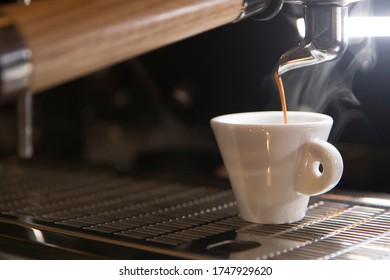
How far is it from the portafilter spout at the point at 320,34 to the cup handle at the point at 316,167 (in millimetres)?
71

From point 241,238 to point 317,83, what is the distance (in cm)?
21

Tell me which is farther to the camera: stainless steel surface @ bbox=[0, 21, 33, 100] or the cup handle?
the cup handle

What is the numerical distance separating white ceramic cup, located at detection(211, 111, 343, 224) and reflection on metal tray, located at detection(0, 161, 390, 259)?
2cm

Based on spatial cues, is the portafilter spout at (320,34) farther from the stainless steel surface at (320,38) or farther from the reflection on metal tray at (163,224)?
the reflection on metal tray at (163,224)

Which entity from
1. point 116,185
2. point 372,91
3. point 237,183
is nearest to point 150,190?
point 116,185

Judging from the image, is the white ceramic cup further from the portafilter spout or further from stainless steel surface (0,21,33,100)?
stainless steel surface (0,21,33,100)

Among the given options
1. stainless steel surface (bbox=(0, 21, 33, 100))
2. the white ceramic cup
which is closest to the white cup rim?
the white ceramic cup

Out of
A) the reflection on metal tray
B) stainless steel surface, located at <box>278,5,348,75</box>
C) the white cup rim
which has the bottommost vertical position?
the reflection on metal tray

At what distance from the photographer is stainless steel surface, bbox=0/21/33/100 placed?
428 millimetres

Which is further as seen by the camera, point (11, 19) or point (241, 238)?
point (241, 238)

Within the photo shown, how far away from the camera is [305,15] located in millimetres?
620

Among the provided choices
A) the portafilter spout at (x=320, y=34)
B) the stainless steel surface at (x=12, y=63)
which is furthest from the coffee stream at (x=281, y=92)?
the stainless steel surface at (x=12, y=63)

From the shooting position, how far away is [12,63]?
1.41 ft

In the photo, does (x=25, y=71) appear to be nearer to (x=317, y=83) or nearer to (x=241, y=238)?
(x=241, y=238)
